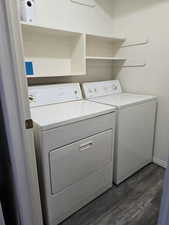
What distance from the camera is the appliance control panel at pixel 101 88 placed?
2.04 meters

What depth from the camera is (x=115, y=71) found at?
8.14 ft

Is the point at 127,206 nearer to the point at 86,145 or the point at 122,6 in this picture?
the point at 86,145

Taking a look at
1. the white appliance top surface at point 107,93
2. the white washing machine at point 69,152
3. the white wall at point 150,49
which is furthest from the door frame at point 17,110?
the white wall at point 150,49

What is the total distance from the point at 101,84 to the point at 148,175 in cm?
132

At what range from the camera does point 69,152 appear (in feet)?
4.17

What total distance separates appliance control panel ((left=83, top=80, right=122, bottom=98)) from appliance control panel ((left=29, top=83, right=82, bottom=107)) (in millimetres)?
122

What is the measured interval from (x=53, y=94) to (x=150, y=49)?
1.33 m

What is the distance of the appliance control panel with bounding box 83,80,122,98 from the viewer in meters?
2.04

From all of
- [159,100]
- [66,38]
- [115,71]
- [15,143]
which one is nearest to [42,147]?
[15,143]

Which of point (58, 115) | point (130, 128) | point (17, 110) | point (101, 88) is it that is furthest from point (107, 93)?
point (17, 110)

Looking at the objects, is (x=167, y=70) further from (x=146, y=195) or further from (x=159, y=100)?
(x=146, y=195)

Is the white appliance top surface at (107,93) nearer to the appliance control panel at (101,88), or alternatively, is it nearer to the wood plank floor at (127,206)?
the appliance control panel at (101,88)

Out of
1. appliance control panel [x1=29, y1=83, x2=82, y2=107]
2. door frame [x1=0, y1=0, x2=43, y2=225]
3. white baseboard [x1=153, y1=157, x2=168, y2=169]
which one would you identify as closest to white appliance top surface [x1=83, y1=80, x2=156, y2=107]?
appliance control panel [x1=29, y1=83, x2=82, y2=107]

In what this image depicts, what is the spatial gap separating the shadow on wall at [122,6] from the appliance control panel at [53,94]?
1.21 metres
